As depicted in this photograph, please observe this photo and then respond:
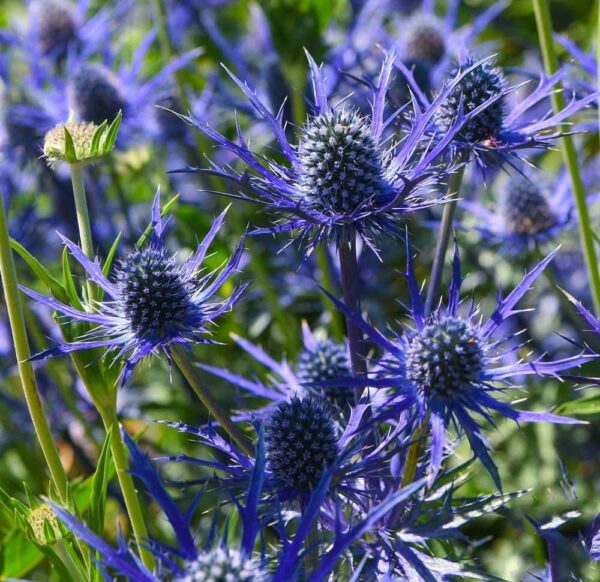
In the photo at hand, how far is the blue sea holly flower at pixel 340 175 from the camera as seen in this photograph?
1.04 m

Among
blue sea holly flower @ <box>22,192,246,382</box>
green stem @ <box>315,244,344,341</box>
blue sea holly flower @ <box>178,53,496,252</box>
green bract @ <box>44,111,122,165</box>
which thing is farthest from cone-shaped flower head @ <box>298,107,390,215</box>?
green stem @ <box>315,244,344,341</box>

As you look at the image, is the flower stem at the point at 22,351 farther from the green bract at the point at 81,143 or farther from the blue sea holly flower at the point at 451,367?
the blue sea holly flower at the point at 451,367

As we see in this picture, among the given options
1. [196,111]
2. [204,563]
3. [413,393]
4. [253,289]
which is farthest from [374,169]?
[196,111]

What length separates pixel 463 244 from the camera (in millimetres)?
2145

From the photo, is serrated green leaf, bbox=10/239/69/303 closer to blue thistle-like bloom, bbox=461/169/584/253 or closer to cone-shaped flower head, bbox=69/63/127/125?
blue thistle-like bloom, bbox=461/169/584/253

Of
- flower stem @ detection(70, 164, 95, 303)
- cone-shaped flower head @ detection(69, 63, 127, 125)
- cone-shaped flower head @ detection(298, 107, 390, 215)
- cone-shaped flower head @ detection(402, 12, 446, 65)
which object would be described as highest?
cone-shaped flower head @ detection(402, 12, 446, 65)

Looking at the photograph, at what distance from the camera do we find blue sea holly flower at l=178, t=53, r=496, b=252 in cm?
104

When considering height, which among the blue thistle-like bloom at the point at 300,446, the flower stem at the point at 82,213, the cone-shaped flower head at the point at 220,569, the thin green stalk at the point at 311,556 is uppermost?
the flower stem at the point at 82,213

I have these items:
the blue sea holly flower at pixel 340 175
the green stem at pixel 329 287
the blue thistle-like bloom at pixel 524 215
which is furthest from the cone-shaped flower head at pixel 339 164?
the blue thistle-like bloom at pixel 524 215

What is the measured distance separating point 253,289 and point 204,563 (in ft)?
5.08

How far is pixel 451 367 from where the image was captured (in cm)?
100

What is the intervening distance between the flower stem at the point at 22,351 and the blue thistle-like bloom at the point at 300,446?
24 cm

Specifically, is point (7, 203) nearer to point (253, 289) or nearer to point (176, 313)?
point (253, 289)

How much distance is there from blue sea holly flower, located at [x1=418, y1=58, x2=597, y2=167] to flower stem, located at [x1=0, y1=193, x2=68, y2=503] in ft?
1.75
